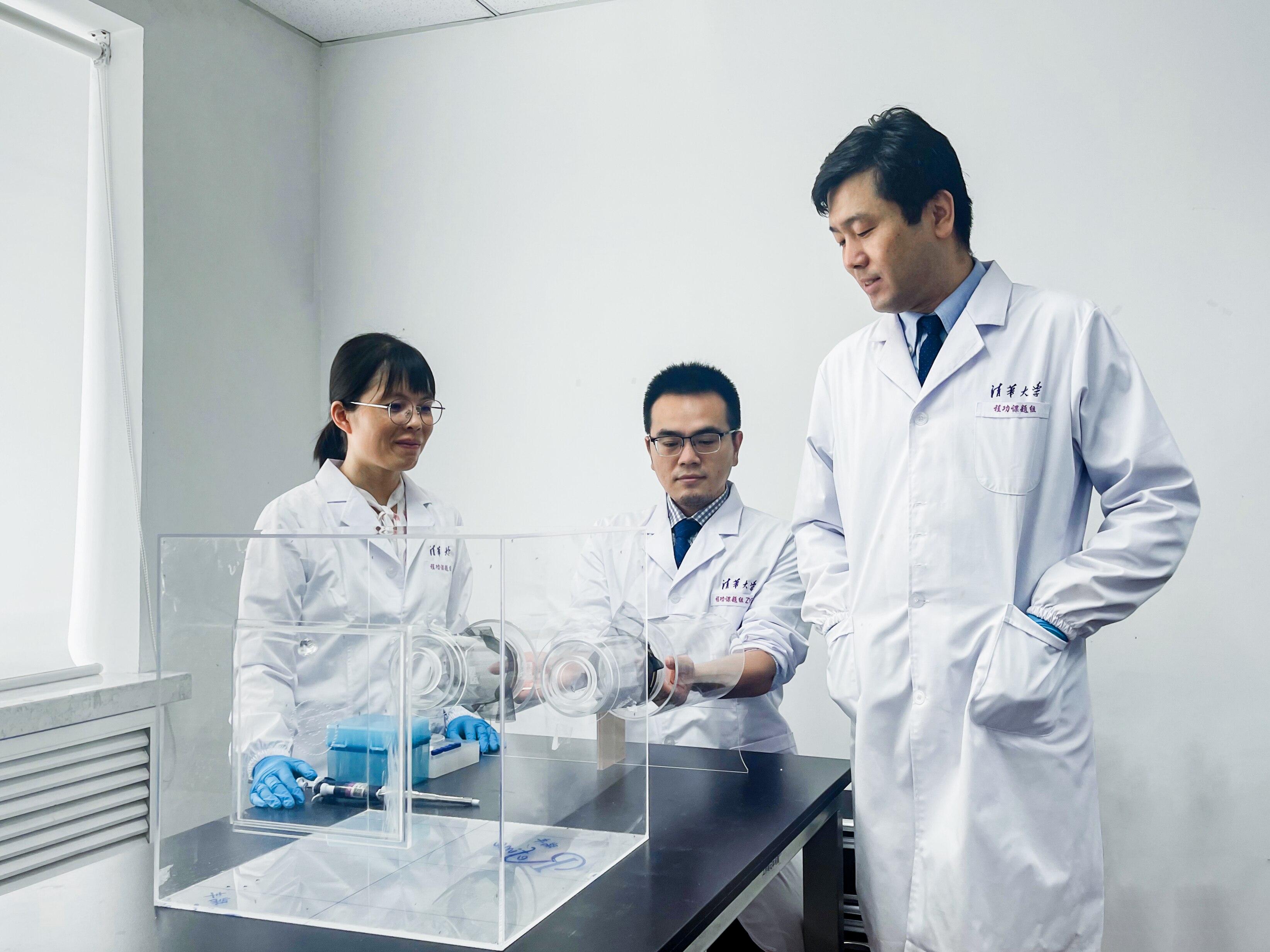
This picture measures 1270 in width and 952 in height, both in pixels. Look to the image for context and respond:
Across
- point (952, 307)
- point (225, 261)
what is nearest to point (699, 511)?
point (952, 307)

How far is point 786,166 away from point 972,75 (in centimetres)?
54

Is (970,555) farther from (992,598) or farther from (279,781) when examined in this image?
(279,781)

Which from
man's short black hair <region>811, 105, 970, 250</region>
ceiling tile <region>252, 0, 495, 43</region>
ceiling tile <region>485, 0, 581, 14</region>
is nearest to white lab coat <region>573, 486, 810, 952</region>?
man's short black hair <region>811, 105, 970, 250</region>

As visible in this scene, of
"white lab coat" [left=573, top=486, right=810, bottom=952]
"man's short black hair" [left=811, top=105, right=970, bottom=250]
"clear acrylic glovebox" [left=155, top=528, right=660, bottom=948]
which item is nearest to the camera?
"clear acrylic glovebox" [left=155, top=528, right=660, bottom=948]

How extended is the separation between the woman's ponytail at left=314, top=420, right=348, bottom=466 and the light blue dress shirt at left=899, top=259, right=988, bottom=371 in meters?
1.26

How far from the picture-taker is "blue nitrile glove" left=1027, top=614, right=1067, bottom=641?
1.52 metres

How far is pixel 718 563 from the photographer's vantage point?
2.27 m

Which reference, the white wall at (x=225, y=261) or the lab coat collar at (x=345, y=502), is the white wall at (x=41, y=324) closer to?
the white wall at (x=225, y=261)

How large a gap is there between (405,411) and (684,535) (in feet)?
2.36

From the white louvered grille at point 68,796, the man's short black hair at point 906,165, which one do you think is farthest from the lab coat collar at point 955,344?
→ the white louvered grille at point 68,796

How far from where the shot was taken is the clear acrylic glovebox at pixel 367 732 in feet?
3.26

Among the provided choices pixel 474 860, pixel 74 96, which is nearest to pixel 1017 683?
pixel 474 860

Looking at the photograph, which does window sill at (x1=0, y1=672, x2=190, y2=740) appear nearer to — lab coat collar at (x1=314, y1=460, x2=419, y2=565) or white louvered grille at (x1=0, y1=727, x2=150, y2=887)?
white louvered grille at (x1=0, y1=727, x2=150, y2=887)

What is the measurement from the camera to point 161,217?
9.12 feet
